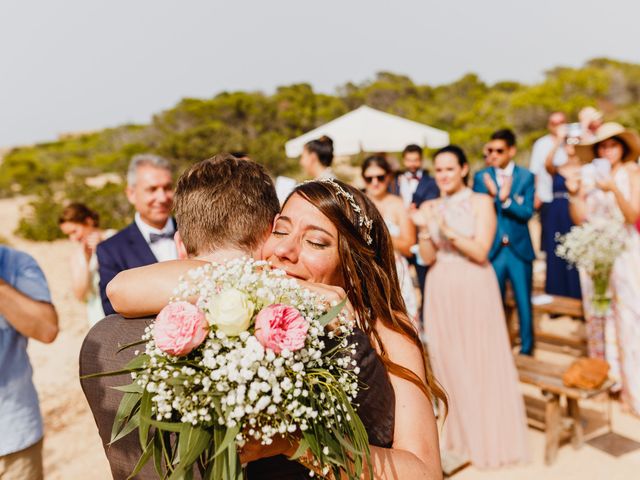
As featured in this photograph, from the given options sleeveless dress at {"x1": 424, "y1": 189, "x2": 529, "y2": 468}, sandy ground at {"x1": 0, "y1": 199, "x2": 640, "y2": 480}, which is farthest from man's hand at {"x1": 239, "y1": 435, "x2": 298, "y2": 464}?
sandy ground at {"x1": 0, "y1": 199, "x2": 640, "y2": 480}

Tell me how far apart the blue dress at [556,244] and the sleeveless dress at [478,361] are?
4115 mm

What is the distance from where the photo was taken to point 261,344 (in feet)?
4.52

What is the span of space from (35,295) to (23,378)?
0.46 m

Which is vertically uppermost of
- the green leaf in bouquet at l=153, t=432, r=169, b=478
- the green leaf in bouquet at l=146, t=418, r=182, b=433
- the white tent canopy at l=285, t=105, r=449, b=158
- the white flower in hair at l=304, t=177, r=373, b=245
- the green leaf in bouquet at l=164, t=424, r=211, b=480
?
the white tent canopy at l=285, t=105, r=449, b=158

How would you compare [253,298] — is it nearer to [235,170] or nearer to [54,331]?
[235,170]

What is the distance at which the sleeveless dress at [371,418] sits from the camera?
5.27 ft

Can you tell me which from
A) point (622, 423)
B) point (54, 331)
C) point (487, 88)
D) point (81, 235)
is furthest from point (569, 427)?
point (487, 88)

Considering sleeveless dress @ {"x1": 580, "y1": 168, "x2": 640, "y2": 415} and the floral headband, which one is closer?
the floral headband

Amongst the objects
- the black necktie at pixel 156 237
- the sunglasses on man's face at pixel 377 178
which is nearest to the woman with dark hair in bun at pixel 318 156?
the sunglasses on man's face at pixel 377 178

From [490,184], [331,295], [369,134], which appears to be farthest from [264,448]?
[369,134]

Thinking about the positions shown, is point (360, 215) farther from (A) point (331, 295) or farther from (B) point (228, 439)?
(B) point (228, 439)

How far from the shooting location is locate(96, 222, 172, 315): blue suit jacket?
361 centimetres

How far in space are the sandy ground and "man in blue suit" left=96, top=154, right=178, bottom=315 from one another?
2.81 m

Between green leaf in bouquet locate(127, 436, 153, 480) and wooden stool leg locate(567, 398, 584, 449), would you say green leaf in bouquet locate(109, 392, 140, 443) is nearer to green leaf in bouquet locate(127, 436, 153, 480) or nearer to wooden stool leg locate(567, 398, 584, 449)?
green leaf in bouquet locate(127, 436, 153, 480)
